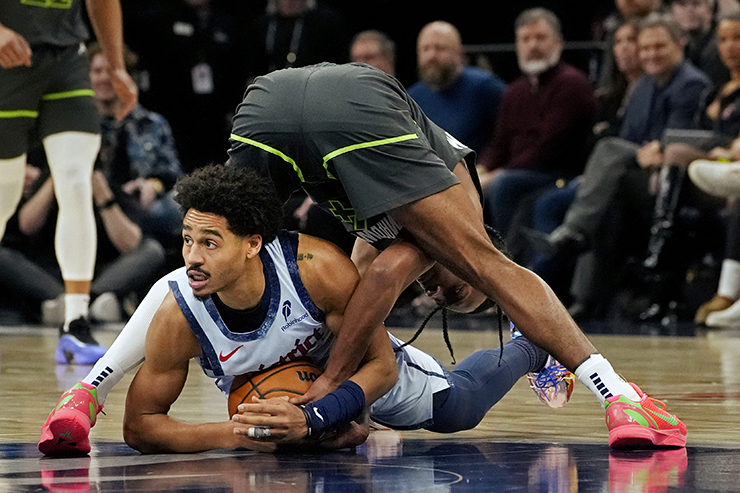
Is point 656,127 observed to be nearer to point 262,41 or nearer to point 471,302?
point 262,41

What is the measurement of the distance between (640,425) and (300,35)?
616 centimetres

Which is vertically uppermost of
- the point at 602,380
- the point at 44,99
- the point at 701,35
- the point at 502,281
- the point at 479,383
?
the point at 44,99

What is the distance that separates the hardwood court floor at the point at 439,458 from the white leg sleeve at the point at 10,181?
Result: 83cm

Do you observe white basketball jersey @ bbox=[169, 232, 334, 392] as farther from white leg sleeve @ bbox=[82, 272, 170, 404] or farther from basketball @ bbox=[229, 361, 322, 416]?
white leg sleeve @ bbox=[82, 272, 170, 404]

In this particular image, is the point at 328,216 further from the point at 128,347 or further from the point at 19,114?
the point at 128,347

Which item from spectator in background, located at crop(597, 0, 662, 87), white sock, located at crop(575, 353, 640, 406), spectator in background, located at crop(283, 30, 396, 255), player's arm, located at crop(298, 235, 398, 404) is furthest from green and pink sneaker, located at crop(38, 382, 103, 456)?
spectator in background, located at crop(597, 0, 662, 87)

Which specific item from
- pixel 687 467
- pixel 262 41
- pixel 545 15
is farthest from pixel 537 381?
pixel 262 41

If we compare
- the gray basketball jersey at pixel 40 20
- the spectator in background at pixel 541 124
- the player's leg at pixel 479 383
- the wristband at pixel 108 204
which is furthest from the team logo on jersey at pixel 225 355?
the spectator in background at pixel 541 124

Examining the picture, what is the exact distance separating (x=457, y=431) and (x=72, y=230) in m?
2.20

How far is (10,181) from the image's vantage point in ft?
14.9

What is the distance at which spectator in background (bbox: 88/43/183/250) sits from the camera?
7293 mm

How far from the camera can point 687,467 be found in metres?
2.39

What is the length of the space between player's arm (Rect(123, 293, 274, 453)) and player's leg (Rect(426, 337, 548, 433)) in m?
0.60

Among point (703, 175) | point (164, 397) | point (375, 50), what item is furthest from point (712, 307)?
point (164, 397)
